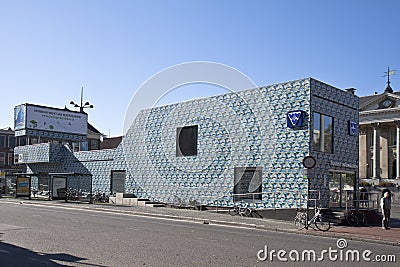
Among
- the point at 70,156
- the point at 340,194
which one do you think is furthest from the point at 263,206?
the point at 70,156

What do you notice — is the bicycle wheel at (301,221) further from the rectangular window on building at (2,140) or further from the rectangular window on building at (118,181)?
the rectangular window on building at (2,140)

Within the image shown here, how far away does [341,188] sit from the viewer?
26.5 metres

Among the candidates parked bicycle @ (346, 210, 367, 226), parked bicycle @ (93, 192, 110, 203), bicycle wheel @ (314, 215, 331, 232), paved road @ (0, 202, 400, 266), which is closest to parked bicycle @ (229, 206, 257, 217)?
parked bicycle @ (346, 210, 367, 226)

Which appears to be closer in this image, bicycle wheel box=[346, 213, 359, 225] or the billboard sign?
bicycle wheel box=[346, 213, 359, 225]

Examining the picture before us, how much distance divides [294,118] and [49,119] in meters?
36.9

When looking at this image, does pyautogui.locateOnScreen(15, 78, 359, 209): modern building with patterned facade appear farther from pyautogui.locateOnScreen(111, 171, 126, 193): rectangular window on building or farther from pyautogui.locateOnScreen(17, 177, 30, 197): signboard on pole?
pyautogui.locateOnScreen(17, 177, 30, 197): signboard on pole

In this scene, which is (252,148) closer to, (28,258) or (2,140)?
(28,258)

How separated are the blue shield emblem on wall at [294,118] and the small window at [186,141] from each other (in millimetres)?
7745

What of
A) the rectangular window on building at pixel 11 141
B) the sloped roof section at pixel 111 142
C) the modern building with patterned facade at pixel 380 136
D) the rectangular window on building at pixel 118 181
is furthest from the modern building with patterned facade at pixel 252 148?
the rectangular window on building at pixel 11 141

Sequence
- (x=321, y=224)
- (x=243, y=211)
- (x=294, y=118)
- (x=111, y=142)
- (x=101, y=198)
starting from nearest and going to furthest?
(x=321, y=224) < (x=294, y=118) < (x=243, y=211) < (x=101, y=198) < (x=111, y=142)

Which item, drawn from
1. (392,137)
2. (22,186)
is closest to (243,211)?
(22,186)

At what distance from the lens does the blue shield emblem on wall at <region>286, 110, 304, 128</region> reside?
2488 centimetres

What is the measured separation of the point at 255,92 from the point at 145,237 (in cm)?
1449

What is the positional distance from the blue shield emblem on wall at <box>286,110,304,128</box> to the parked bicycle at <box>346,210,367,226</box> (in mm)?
5059
